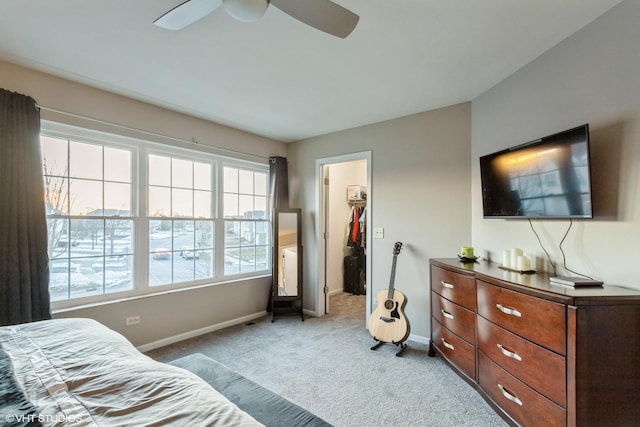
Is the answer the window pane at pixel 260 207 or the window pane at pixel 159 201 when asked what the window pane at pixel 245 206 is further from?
the window pane at pixel 159 201

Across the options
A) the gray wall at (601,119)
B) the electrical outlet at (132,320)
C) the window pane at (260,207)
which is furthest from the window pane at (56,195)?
the gray wall at (601,119)

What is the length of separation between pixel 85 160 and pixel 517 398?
147 inches

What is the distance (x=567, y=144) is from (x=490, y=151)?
89 cm

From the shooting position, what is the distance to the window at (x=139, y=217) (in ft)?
8.25

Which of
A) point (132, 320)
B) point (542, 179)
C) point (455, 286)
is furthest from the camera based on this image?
point (132, 320)

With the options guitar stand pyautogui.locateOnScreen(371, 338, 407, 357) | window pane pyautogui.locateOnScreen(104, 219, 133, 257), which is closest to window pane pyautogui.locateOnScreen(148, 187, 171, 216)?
window pane pyautogui.locateOnScreen(104, 219, 133, 257)

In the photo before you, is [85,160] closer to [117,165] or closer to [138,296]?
[117,165]

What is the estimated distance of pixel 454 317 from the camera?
7.79ft

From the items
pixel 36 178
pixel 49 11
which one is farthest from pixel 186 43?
pixel 36 178

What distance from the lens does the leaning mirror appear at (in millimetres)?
3912

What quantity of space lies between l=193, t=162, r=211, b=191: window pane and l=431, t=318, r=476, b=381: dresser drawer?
287cm

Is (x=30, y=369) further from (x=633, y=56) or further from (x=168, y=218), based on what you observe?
(x=633, y=56)

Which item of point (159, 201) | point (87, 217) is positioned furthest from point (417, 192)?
point (87, 217)

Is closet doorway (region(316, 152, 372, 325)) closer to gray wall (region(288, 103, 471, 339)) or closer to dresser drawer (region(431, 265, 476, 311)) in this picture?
gray wall (region(288, 103, 471, 339))
